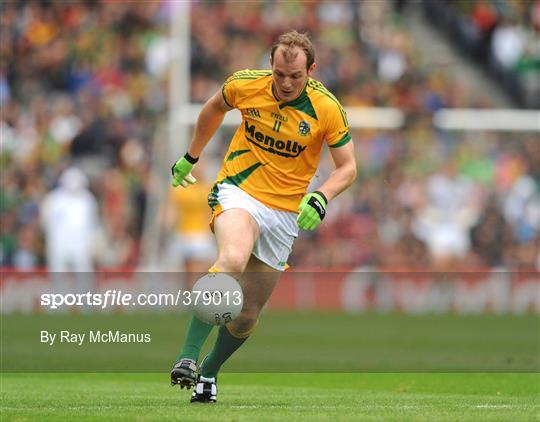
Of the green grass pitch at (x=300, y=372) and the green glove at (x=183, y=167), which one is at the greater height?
the green glove at (x=183, y=167)

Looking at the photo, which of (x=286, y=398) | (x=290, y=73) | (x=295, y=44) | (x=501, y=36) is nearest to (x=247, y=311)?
(x=286, y=398)

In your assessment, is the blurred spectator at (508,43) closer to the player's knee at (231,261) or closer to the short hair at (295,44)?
the short hair at (295,44)

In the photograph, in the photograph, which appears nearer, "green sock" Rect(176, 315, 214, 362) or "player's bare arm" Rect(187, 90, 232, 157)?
"green sock" Rect(176, 315, 214, 362)

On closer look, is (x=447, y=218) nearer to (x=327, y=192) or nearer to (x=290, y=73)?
(x=327, y=192)

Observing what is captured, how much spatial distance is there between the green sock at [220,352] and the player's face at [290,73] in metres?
1.87

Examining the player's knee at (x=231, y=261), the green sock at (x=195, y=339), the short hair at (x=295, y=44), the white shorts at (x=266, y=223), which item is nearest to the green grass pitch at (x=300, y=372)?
the green sock at (x=195, y=339)

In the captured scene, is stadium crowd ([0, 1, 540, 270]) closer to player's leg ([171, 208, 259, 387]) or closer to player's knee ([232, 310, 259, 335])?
player's knee ([232, 310, 259, 335])

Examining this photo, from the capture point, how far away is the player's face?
9.84 m

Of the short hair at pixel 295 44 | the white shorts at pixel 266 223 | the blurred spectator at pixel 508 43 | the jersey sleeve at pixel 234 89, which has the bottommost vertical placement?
the white shorts at pixel 266 223

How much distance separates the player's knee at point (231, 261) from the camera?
9719 mm

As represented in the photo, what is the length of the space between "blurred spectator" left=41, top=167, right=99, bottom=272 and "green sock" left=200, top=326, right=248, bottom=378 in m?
13.8

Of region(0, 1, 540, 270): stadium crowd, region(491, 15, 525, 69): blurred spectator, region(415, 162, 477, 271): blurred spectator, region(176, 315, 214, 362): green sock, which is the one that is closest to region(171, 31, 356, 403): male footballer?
region(176, 315, 214, 362): green sock

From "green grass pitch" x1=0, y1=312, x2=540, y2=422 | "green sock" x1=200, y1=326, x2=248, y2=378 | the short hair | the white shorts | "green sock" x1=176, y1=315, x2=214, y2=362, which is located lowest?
"green grass pitch" x1=0, y1=312, x2=540, y2=422

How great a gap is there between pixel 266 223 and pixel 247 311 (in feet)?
2.22
